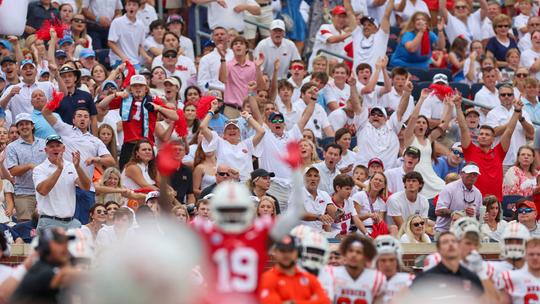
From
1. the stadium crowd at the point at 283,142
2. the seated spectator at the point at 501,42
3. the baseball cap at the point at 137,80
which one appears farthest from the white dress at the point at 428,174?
the seated spectator at the point at 501,42

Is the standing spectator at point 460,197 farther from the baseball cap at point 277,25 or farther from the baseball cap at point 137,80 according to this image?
the baseball cap at point 277,25

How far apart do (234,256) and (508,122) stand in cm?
944

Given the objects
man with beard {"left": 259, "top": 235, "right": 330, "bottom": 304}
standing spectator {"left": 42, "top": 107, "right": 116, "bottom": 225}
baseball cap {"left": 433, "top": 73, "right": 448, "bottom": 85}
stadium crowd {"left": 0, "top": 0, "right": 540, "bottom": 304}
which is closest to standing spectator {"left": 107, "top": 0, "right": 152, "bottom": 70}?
stadium crowd {"left": 0, "top": 0, "right": 540, "bottom": 304}

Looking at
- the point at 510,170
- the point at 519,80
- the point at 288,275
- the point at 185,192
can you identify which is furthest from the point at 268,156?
the point at 288,275

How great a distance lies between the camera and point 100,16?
26.2m

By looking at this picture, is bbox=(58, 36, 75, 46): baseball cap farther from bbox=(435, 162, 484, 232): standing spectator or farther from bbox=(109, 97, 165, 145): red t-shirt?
bbox=(435, 162, 484, 232): standing spectator

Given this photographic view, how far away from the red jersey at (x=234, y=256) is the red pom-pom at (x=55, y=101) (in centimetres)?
696

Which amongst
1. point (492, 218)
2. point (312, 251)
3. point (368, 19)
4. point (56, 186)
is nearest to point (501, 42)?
point (368, 19)

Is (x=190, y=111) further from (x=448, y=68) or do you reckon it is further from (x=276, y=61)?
(x=448, y=68)

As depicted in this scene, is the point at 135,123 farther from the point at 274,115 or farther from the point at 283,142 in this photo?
the point at 283,142

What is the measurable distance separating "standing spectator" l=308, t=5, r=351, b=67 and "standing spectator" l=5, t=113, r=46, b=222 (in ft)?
20.6

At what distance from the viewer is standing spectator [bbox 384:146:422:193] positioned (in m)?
22.2

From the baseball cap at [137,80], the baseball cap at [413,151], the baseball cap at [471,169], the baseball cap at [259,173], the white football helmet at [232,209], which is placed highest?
the baseball cap at [137,80]

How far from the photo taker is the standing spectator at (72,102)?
A: 22.1m
